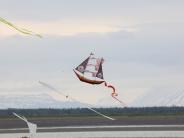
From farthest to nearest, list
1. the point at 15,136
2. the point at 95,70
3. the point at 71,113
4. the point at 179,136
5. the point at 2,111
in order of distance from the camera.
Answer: the point at 2,111 < the point at 71,113 < the point at 15,136 < the point at 179,136 < the point at 95,70

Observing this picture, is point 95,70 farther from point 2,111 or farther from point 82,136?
point 2,111

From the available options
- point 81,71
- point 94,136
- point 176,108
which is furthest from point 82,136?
point 176,108

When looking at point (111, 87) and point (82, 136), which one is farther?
point (82, 136)

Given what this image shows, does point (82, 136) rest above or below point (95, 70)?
below

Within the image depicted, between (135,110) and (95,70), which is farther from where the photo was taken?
(135,110)

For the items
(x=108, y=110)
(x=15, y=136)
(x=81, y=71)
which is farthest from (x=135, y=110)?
(x=81, y=71)

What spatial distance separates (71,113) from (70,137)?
89.3 m

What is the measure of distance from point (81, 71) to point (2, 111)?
124589 mm

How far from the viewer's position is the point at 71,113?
172m

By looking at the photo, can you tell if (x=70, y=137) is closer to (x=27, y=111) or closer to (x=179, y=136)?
(x=179, y=136)

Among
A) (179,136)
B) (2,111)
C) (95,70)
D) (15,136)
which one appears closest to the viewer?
(95,70)

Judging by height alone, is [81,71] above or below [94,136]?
above

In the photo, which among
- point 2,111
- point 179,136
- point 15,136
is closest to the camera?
point 179,136

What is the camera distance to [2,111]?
185625 millimetres
